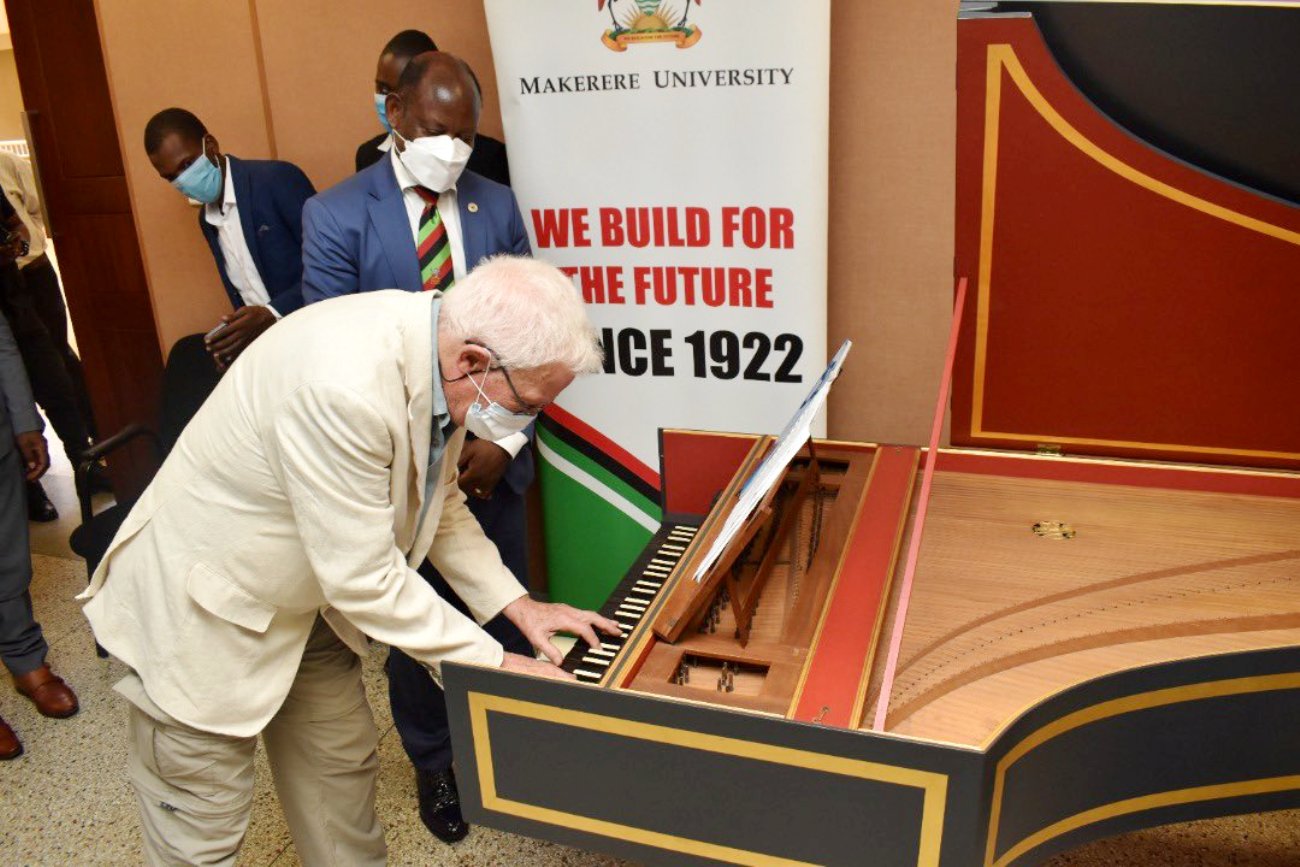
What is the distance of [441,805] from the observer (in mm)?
2438

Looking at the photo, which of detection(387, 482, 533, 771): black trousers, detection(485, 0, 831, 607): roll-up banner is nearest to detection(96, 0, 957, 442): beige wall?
detection(485, 0, 831, 607): roll-up banner

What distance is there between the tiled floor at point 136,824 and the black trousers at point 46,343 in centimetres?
126

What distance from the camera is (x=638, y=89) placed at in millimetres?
2664

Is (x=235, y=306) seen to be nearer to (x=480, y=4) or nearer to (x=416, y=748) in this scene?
(x=480, y=4)

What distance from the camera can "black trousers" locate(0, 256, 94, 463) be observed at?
379cm

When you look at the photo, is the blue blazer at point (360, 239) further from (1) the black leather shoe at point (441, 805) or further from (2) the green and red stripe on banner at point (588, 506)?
(1) the black leather shoe at point (441, 805)

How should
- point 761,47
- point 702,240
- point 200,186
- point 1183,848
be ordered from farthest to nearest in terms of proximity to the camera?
point 200,186 < point 702,240 < point 761,47 < point 1183,848

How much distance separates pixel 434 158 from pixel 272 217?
0.91 metres

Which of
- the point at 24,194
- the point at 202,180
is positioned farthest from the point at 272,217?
the point at 24,194

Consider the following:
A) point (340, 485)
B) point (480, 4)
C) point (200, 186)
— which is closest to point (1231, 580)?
point (340, 485)

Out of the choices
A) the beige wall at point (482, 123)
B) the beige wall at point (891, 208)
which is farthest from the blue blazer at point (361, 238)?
the beige wall at point (891, 208)

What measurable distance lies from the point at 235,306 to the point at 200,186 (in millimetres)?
401

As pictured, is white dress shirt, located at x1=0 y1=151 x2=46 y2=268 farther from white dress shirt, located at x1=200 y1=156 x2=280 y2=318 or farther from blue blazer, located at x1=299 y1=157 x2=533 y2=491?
blue blazer, located at x1=299 y1=157 x2=533 y2=491

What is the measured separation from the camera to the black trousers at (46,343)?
12.4 feet
